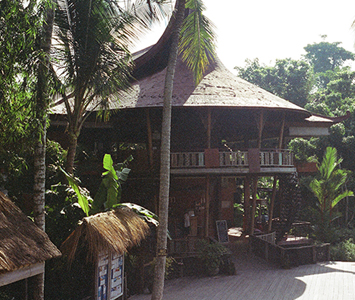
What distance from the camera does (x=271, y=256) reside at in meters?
14.9

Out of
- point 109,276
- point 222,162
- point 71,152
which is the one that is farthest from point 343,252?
point 71,152

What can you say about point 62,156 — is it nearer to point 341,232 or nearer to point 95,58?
point 95,58

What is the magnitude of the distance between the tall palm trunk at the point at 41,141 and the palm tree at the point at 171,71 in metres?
2.78

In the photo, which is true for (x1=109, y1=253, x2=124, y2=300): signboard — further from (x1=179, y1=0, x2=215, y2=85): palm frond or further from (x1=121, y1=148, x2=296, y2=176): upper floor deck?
(x1=121, y1=148, x2=296, y2=176): upper floor deck

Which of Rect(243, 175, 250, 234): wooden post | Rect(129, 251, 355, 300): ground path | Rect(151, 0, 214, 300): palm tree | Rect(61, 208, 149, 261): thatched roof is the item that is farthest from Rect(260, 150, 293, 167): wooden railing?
Rect(61, 208, 149, 261): thatched roof

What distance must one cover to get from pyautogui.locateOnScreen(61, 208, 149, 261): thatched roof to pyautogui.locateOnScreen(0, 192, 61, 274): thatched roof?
1.09 meters

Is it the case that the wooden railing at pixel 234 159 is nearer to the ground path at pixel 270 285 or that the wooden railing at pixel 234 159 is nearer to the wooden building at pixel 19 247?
the ground path at pixel 270 285

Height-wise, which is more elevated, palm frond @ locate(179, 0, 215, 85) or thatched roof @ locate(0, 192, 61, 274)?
palm frond @ locate(179, 0, 215, 85)

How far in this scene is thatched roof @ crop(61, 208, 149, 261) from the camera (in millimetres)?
7414

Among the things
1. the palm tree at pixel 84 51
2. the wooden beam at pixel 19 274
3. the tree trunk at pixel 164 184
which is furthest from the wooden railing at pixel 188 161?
the wooden beam at pixel 19 274

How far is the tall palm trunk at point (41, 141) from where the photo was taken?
695cm

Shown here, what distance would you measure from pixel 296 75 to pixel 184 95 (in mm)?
23025

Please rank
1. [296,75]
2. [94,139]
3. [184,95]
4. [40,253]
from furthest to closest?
[296,75], [94,139], [184,95], [40,253]

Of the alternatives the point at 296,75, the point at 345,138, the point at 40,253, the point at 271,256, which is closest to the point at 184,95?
the point at 271,256
